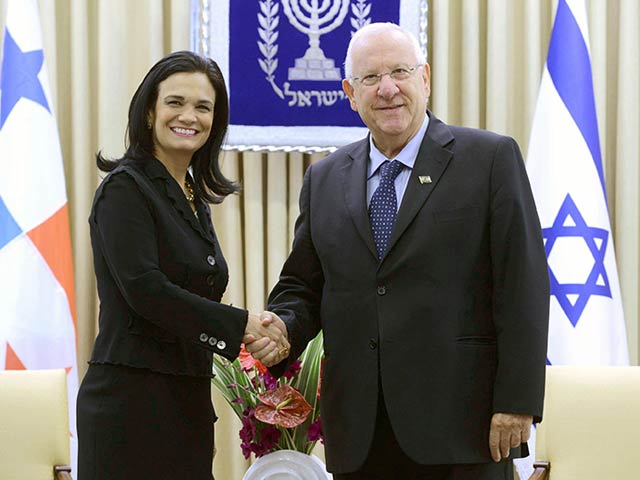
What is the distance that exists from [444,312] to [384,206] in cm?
35

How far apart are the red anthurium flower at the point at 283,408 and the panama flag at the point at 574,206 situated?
1278 millimetres

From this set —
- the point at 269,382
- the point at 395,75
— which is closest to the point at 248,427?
the point at 269,382

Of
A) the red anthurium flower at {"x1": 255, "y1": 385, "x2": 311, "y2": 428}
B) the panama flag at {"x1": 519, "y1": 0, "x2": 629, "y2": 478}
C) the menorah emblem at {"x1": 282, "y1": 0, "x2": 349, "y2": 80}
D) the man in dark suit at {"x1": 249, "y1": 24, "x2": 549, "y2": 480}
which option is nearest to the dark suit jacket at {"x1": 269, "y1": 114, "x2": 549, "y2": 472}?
the man in dark suit at {"x1": 249, "y1": 24, "x2": 549, "y2": 480}

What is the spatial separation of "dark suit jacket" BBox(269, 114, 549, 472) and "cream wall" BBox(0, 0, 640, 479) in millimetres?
1938

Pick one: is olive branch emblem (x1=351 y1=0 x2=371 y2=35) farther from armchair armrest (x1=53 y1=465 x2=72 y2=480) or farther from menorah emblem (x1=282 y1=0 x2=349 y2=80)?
armchair armrest (x1=53 y1=465 x2=72 y2=480)

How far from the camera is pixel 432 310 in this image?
7.88 ft

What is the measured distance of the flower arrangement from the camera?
128 inches

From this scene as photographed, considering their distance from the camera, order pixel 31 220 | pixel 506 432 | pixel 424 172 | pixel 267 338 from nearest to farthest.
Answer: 1. pixel 506 432
2. pixel 424 172
3. pixel 267 338
4. pixel 31 220

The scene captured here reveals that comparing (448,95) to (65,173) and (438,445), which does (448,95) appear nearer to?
(65,173)

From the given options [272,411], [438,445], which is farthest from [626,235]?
[438,445]

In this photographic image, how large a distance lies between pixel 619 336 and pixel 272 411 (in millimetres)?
1695

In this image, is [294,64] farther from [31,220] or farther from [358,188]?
[358,188]

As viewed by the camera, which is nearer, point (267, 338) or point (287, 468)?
point (267, 338)

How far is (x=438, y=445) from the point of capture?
2367 mm
